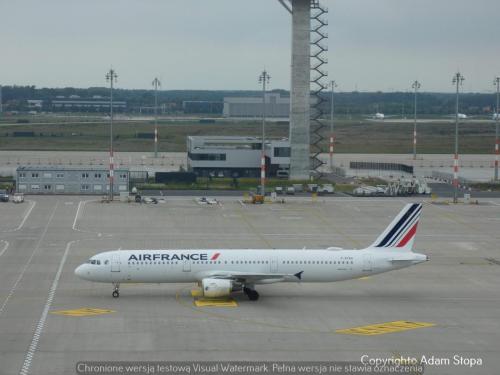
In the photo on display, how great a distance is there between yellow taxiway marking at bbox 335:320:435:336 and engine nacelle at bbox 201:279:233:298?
9.10 metres

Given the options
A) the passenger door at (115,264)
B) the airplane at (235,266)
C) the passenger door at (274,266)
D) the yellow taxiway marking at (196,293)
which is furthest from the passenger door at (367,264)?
the passenger door at (115,264)

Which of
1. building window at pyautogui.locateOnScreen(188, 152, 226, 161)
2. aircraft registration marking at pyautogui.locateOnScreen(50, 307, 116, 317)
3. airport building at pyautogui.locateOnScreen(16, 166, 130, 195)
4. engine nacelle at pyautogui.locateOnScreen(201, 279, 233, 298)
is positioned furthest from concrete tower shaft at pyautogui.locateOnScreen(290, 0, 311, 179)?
aircraft registration marking at pyautogui.locateOnScreen(50, 307, 116, 317)

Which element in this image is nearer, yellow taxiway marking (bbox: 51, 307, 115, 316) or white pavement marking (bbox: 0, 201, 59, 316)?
yellow taxiway marking (bbox: 51, 307, 115, 316)

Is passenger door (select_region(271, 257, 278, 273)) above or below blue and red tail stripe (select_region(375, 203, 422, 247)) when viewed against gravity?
→ below

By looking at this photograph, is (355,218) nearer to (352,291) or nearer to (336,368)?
(352,291)

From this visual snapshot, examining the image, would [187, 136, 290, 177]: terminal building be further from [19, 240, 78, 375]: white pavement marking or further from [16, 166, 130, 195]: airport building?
[19, 240, 78, 375]: white pavement marking

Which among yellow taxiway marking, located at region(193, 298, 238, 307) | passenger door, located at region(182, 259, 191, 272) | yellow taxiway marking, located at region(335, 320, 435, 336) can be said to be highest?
passenger door, located at region(182, 259, 191, 272)

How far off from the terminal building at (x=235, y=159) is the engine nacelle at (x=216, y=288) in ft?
273

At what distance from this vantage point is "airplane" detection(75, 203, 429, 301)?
5684 centimetres

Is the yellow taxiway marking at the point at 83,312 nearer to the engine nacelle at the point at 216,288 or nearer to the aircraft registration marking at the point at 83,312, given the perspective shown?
the aircraft registration marking at the point at 83,312

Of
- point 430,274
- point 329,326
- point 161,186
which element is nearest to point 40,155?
point 161,186

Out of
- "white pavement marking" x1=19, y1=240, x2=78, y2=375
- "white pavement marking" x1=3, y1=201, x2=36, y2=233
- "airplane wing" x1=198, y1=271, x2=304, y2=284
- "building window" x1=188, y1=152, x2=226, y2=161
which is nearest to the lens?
"white pavement marking" x1=19, y1=240, x2=78, y2=375

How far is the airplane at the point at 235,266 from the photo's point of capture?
56.8 metres

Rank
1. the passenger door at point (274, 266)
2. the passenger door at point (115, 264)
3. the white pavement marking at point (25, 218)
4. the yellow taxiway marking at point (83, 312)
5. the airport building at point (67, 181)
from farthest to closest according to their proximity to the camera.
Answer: the airport building at point (67, 181) < the white pavement marking at point (25, 218) < the passenger door at point (274, 266) < the passenger door at point (115, 264) < the yellow taxiway marking at point (83, 312)
